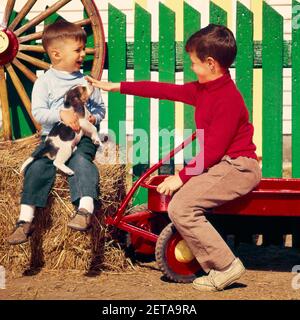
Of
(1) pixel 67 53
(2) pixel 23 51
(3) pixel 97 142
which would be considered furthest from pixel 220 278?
(2) pixel 23 51

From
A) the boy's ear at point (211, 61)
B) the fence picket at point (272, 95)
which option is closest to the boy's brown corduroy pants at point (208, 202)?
the boy's ear at point (211, 61)

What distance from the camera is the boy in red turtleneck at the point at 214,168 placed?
13.5ft

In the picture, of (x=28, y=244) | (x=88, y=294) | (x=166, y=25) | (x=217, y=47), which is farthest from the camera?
(x=166, y=25)

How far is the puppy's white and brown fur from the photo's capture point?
437 centimetres

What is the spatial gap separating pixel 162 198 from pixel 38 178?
73cm

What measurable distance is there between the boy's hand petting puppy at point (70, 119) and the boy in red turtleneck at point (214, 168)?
643 mm

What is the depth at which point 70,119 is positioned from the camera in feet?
14.6

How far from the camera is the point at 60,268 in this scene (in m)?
4.60

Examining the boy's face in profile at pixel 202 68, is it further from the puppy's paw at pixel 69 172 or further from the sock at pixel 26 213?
the sock at pixel 26 213

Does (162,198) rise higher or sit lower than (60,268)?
higher

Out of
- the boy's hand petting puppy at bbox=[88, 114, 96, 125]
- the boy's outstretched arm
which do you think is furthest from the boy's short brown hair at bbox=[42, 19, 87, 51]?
the boy's hand petting puppy at bbox=[88, 114, 96, 125]

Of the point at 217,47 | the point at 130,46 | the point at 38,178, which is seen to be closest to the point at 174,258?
the point at 38,178

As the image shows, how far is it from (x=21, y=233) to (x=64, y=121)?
719 millimetres

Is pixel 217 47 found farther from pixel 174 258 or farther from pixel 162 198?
pixel 174 258
